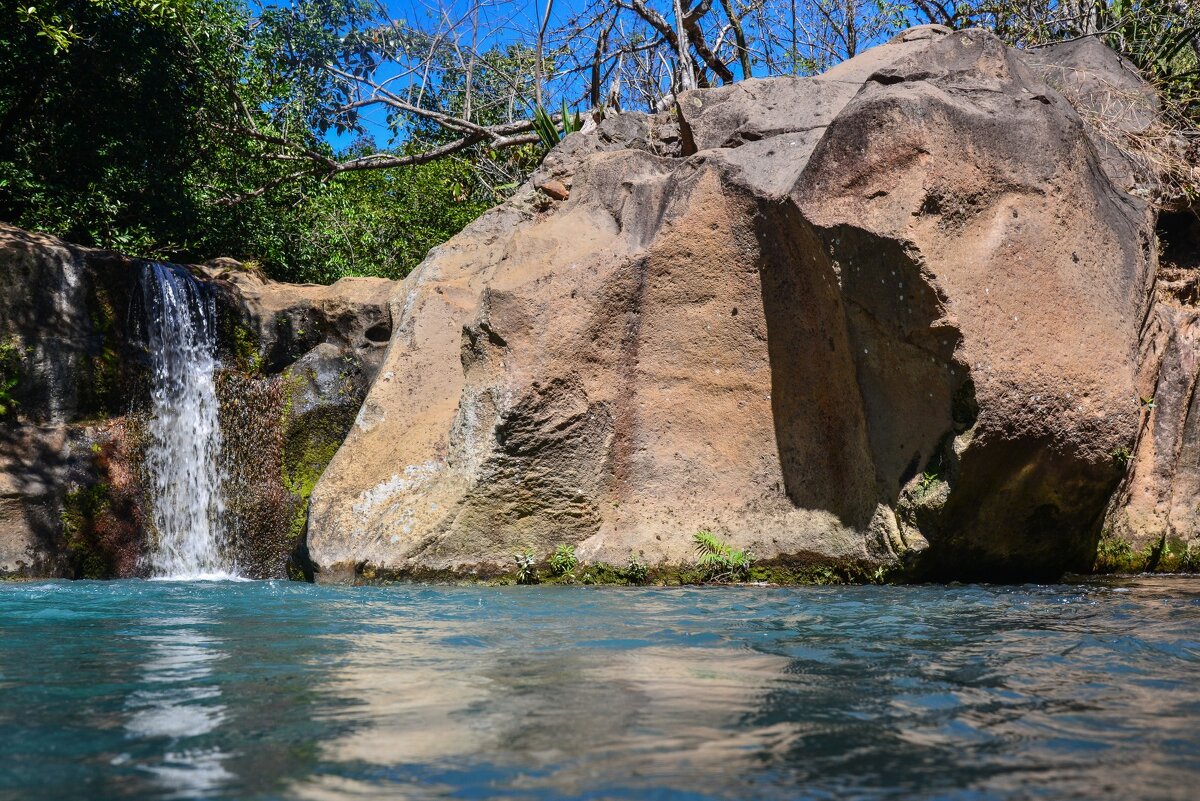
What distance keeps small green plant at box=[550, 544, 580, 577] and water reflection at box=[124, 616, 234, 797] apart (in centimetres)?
345

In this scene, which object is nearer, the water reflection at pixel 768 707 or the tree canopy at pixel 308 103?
the water reflection at pixel 768 707

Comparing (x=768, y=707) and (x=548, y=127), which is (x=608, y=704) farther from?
(x=548, y=127)

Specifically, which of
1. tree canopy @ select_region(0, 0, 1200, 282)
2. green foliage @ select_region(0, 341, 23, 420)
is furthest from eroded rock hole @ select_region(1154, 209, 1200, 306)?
green foliage @ select_region(0, 341, 23, 420)

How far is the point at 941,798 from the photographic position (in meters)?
2.23

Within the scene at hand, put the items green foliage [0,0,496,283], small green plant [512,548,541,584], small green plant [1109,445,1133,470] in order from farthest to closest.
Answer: green foliage [0,0,496,283], small green plant [512,548,541,584], small green plant [1109,445,1133,470]

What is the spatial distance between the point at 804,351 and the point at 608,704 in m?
5.00

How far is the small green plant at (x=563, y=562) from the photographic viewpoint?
308 inches

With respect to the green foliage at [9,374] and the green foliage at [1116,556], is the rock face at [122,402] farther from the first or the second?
→ the green foliage at [1116,556]

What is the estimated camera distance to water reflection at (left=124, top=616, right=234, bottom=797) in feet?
7.96

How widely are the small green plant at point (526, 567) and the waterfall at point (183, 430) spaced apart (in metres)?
3.07

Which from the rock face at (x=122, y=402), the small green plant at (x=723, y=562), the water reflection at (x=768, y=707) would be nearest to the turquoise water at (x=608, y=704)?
the water reflection at (x=768, y=707)

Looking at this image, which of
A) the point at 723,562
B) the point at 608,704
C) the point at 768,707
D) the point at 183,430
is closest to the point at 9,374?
the point at 183,430

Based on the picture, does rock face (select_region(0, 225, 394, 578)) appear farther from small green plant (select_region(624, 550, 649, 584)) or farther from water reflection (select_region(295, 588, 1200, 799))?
water reflection (select_region(295, 588, 1200, 799))

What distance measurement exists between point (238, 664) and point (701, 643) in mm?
1802
